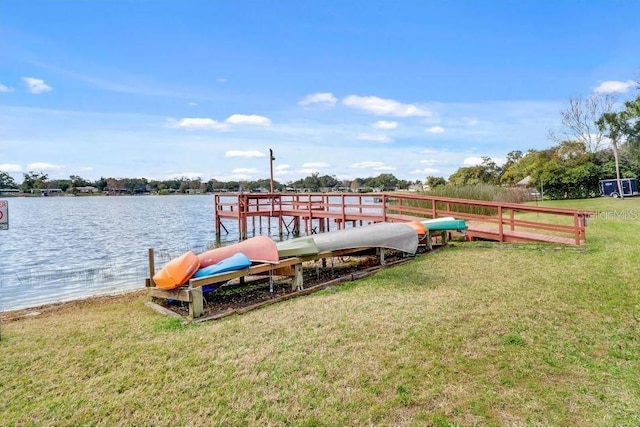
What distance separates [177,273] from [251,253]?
1247mm

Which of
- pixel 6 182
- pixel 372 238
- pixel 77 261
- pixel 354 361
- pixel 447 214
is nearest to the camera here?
pixel 354 361

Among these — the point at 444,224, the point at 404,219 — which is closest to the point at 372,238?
the point at 444,224

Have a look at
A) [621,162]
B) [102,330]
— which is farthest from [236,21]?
[621,162]

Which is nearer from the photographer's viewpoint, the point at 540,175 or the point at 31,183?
the point at 540,175

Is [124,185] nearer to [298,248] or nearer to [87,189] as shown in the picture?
[87,189]

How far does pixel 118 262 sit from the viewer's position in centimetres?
1291

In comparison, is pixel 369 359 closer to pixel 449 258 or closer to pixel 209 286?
pixel 209 286

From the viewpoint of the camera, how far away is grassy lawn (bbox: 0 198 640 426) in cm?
280

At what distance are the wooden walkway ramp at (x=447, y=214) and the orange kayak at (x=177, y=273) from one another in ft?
21.3

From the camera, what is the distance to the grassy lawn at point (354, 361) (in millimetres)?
2805

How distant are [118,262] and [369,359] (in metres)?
11.7

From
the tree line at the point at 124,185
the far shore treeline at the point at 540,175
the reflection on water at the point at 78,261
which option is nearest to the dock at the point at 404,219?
the reflection on water at the point at 78,261

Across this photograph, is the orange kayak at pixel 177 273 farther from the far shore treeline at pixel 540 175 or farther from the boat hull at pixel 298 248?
the far shore treeline at pixel 540 175

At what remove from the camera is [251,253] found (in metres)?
6.46
